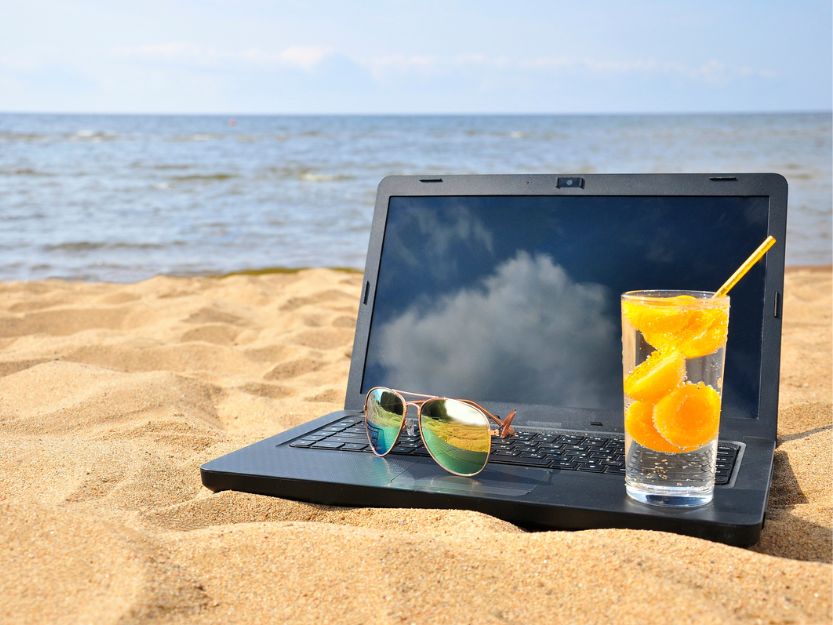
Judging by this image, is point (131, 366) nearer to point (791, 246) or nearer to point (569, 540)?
point (569, 540)

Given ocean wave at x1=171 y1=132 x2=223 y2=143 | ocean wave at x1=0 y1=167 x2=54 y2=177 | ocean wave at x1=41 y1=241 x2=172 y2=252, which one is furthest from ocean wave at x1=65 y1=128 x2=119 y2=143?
ocean wave at x1=41 y1=241 x2=172 y2=252

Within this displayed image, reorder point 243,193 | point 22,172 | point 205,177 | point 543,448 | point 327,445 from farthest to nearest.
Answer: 1. point 22,172
2. point 205,177
3. point 243,193
4. point 327,445
5. point 543,448

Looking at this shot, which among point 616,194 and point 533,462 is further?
point 616,194

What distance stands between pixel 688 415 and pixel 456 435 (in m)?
0.44

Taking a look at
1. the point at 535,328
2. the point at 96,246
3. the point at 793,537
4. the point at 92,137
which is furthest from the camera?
the point at 92,137

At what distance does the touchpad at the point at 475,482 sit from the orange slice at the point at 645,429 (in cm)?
23

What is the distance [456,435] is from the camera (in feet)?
4.81

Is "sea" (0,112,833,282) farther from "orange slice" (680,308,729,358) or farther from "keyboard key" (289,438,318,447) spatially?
"orange slice" (680,308,729,358)

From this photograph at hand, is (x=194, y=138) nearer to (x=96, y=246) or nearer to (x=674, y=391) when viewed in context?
(x=96, y=246)

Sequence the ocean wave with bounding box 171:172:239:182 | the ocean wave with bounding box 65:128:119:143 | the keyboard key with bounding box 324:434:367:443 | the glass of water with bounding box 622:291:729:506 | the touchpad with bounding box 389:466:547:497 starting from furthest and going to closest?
the ocean wave with bounding box 65:128:119:143, the ocean wave with bounding box 171:172:239:182, the keyboard key with bounding box 324:434:367:443, the touchpad with bounding box 389:466:547:497, the glass of water with bounding box 622:291:729:506

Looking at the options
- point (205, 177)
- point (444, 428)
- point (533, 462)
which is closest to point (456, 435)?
point (444, 428)

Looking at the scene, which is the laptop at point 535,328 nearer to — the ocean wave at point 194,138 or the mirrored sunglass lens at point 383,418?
the mirrored sunglass lens at point 383,418

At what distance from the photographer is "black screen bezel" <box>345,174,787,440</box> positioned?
1.61 metres

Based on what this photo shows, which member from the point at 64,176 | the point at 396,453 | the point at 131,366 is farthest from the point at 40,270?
the point at 64,176
